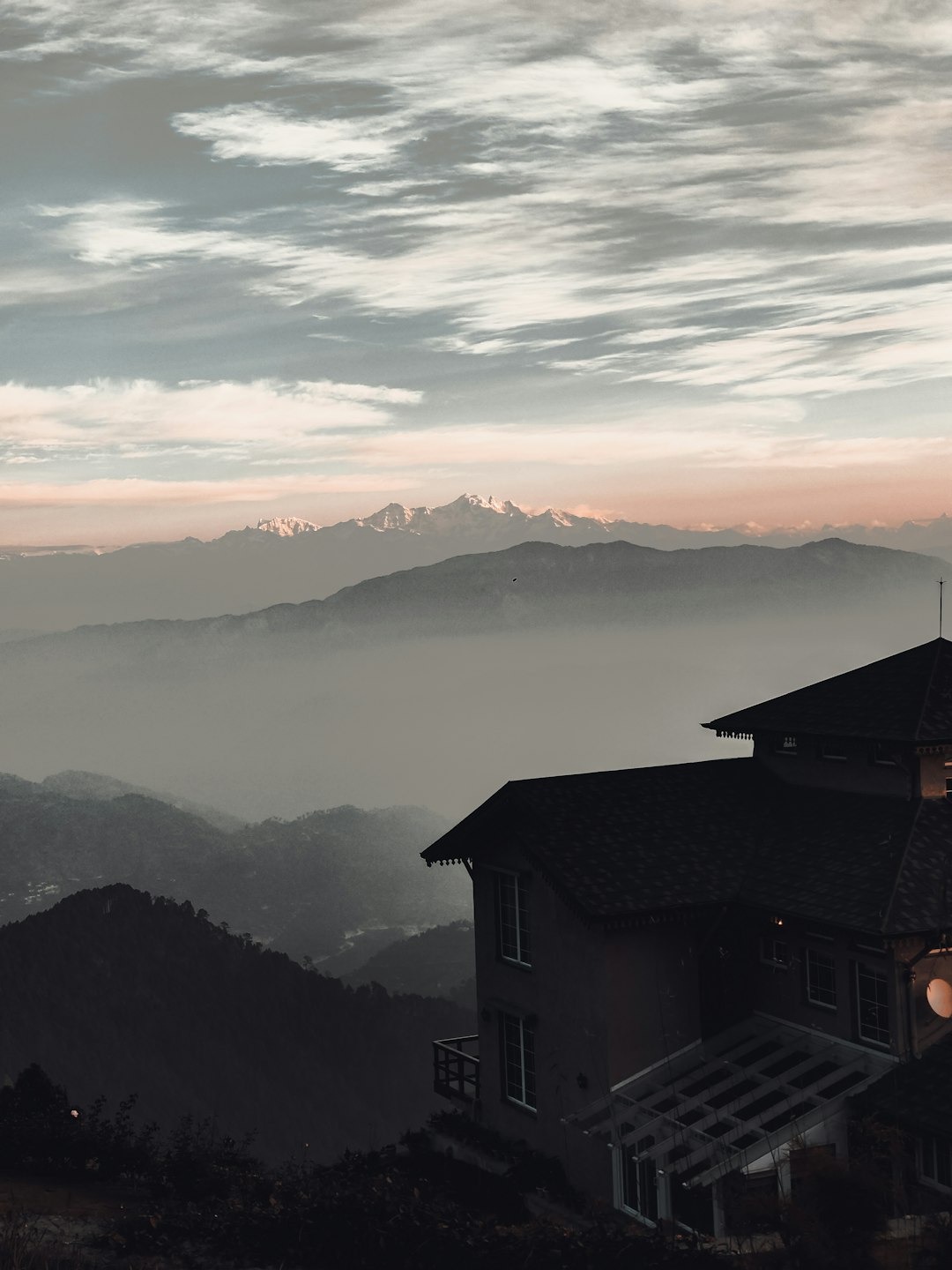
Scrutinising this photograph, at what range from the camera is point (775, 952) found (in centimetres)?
2400

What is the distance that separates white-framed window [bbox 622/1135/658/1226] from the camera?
21922 millimetres

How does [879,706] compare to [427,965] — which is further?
[427,965]

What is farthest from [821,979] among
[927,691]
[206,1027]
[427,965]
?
[427,965]

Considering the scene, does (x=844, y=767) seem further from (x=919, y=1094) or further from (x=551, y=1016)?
(x=551, y=1016)

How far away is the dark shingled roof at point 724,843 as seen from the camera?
2216 cm

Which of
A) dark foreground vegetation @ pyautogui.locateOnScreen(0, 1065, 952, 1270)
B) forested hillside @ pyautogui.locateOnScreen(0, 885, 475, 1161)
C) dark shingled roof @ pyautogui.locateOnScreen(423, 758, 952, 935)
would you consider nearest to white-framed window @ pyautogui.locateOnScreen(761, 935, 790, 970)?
dark shingled roof @ pyautogui.locateOnScreen(423, 758, 952, 935)

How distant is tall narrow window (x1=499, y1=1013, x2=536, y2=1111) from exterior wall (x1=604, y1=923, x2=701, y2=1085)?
283 centimetres

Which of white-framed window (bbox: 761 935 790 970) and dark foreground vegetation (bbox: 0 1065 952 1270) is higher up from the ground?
white-framed window (bbox: 761 935 790 970)

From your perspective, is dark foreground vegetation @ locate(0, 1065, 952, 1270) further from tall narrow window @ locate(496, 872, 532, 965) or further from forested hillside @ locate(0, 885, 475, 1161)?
forested hillside @ locate(0, 885, 475, 1161)

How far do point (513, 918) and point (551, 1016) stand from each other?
2.31 m

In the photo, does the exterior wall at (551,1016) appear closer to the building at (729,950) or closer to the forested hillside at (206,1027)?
the building at (729,950)

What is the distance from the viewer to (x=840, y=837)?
24016 mm

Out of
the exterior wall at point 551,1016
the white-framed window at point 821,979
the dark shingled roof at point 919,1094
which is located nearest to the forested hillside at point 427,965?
the exterior wall at point 551,1016

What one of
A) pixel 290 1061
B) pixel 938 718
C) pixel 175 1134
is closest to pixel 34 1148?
pixel 175 1134
